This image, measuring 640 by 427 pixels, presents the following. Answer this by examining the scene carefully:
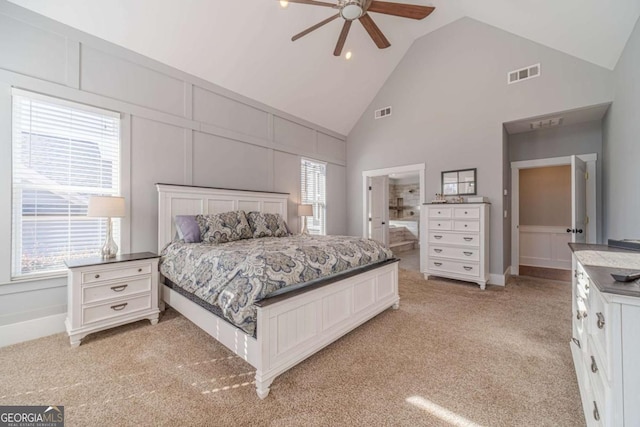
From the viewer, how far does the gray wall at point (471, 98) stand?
379 centimetres

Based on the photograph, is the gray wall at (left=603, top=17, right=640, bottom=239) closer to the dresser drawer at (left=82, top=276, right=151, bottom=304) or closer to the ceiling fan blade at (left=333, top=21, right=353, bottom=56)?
the ceiling fan blade at (left=333, top=21, right=353, bottom=56)

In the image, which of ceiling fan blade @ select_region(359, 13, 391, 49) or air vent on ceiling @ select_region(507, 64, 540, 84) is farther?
air vent on ceiling @ select_region(507, 64, 540, 84)

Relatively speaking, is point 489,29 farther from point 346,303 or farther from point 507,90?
point 346,303

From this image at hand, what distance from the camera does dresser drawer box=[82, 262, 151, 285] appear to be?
94.1 inches

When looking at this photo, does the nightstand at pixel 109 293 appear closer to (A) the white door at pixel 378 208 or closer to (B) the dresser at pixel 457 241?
(B) the dresser at pixel 457 241

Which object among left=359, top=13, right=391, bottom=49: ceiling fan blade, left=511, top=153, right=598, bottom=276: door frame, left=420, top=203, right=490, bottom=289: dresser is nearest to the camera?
left=359, top=13, right=391, bottom=49: ceiling fan blade

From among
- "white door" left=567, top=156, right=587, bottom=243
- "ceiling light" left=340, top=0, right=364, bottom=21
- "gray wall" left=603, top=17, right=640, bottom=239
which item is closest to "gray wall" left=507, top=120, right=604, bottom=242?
"white door" left=567, top=156, right=587, bottom=243

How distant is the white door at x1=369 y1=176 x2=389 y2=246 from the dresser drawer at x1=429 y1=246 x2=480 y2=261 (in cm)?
165

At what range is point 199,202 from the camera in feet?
11.9

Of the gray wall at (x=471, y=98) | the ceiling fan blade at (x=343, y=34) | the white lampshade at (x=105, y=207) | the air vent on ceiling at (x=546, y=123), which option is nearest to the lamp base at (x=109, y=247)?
the white lampshade at (x=105, y=207)

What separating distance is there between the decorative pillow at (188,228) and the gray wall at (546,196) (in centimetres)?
666

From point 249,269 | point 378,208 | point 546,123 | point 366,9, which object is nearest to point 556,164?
point 546,123

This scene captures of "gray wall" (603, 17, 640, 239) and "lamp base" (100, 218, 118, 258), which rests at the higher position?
"gray wall" (603, 17, 640, 239)

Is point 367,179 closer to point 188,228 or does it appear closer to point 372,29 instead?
point 372,29
